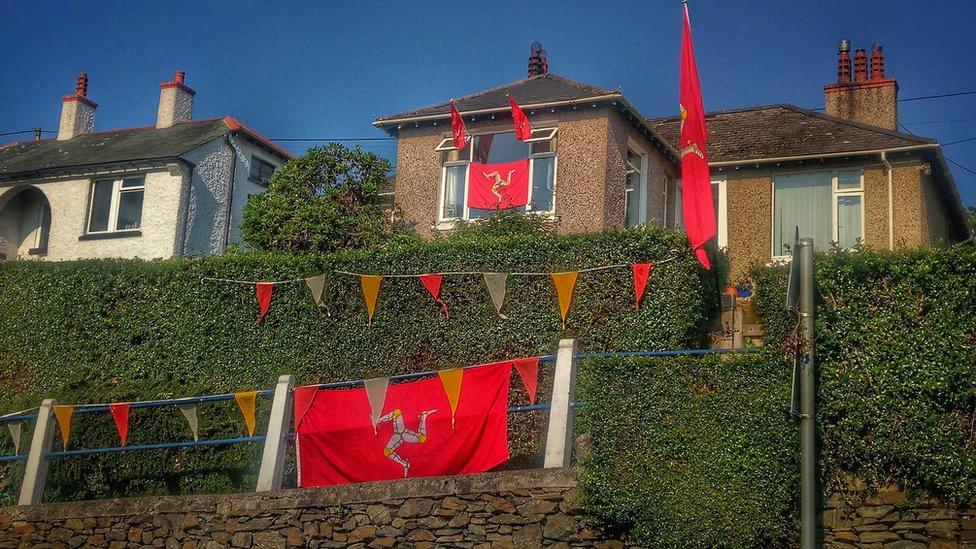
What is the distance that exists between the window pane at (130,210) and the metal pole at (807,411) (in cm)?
1683

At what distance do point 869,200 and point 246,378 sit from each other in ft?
37.8

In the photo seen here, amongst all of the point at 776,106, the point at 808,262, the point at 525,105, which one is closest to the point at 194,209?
the point at 525,105

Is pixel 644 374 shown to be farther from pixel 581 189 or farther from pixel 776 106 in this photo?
pixel 776 106

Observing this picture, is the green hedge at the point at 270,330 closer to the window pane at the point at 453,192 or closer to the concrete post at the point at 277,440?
the concrete post at the point at 277,440

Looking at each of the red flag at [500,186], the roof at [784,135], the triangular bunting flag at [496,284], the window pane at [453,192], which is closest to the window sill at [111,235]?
the window pane at [453,192]

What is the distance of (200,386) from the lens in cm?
1516

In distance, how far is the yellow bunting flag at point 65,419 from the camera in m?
14.0

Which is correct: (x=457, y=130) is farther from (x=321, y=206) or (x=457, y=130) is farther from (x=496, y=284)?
(x=496, y=284)

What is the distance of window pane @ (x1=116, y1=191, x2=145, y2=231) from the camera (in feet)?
75.8

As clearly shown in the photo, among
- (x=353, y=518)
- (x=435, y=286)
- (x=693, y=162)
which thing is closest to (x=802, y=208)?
(x=693, y=162)

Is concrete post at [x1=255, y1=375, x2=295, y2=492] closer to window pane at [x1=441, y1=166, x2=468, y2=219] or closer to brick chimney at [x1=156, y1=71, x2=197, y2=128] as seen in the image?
window pane at [x1=441, y1=166, x2=468, y2=219]

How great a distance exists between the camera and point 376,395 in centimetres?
1243

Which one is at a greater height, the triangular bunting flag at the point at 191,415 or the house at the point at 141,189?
the house at the point at 141,189

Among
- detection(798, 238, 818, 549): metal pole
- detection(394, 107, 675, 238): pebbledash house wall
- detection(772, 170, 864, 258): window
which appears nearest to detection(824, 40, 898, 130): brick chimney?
detection(772, 170, 864, 258): window
